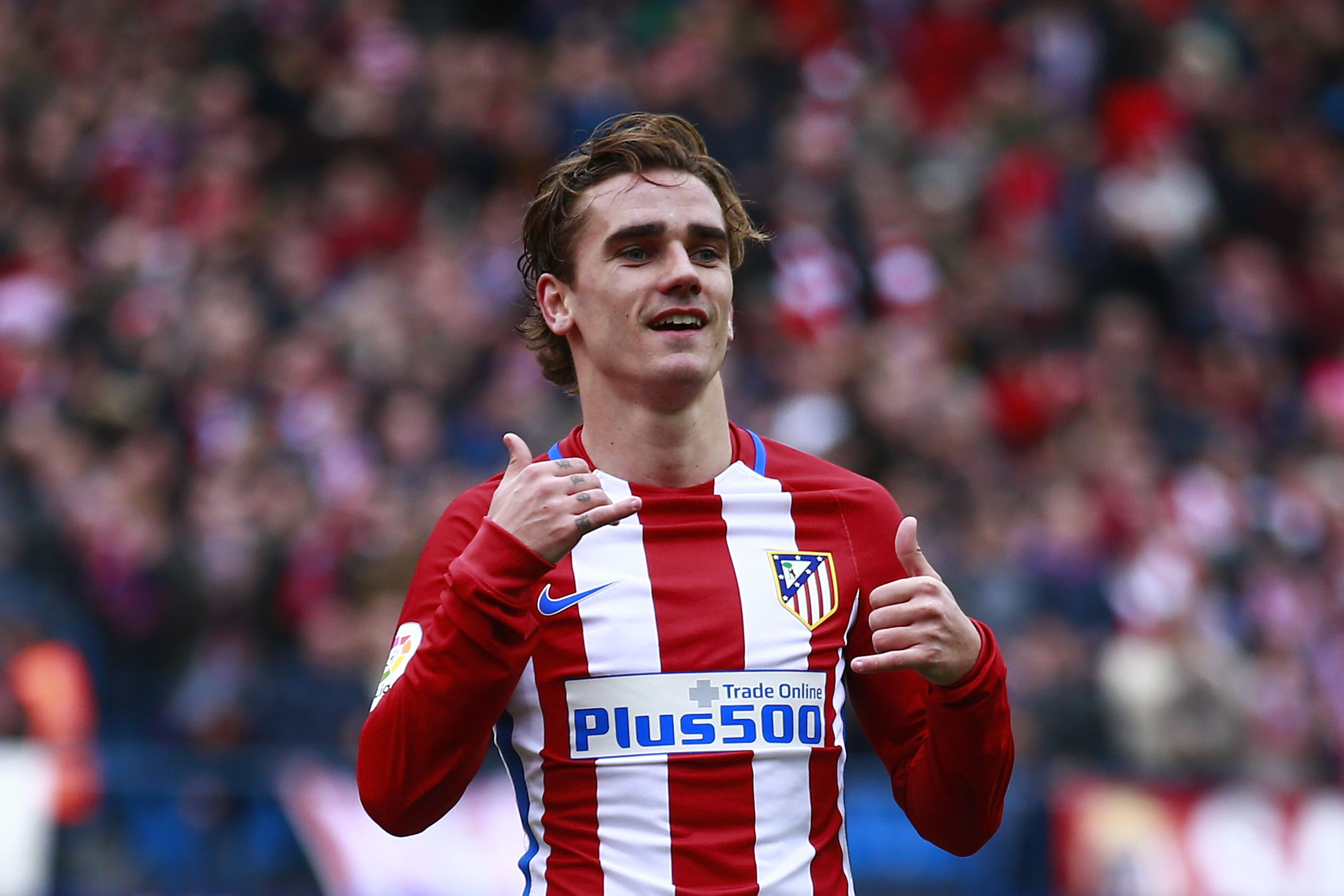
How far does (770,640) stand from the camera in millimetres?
3488

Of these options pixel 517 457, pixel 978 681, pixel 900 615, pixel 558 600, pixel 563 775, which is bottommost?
pixel 563 775

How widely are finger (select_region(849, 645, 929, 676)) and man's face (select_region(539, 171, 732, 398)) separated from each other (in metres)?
0.71

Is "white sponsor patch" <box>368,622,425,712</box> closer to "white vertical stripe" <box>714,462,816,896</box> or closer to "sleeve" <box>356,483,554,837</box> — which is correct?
"sleeve" <box>356,483,554,837</box>

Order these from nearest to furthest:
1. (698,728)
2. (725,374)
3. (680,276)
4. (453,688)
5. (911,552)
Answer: (453,688) < (911,552) < (698,728) < (680,276) < (725,374)

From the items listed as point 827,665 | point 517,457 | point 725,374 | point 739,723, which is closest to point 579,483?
point 517,457

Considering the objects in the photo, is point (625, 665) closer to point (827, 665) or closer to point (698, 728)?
point (698, 728)

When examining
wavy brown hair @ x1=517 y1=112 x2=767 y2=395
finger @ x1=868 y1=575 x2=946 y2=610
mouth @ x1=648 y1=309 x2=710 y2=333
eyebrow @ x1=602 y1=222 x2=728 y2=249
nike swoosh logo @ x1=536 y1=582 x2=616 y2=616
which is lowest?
finger @ x1=868 y1=575 x2=946 y2=610

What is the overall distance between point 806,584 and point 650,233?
774 millimetres

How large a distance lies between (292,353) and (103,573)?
6.09ft

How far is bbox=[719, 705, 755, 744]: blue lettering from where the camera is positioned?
11.2 feet

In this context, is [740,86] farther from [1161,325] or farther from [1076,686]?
[1076,686]

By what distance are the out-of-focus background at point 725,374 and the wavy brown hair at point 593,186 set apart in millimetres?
4883

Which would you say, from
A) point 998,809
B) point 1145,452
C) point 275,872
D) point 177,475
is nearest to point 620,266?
point 998,809

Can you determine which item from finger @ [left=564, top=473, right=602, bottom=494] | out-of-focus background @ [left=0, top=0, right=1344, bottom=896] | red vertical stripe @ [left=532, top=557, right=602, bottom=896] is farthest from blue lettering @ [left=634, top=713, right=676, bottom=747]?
out-of-focus background @ [left=0, top=0, right=1344, bottom=896]
